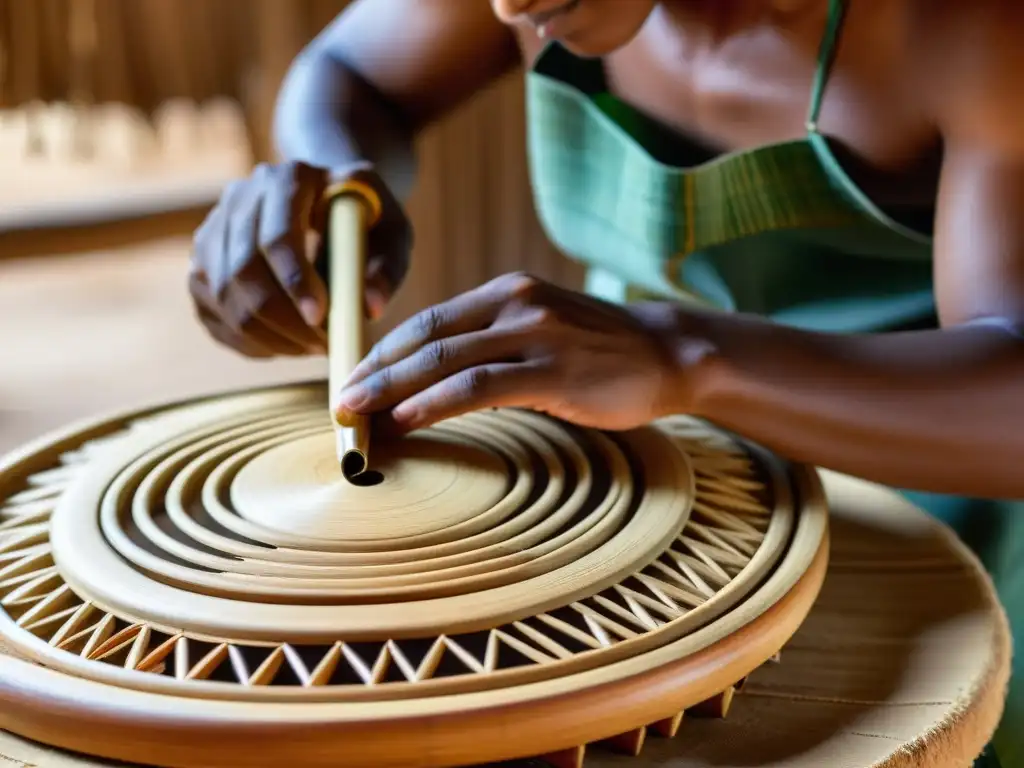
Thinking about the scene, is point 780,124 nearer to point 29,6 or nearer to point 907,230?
point 907,230

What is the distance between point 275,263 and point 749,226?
426 millimetres

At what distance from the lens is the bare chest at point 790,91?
2.69 ft

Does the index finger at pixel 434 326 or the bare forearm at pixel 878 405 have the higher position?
the index finger at pixel 434 326

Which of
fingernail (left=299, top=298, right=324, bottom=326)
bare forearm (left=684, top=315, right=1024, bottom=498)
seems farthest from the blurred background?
bare forearm (left=684, top=315, right=1024, bottom=498)

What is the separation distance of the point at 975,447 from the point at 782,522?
134 millimetres

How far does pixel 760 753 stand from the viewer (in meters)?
0.54

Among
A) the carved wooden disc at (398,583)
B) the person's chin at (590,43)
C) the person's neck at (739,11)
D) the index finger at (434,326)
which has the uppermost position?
the person's neck at (739,11)

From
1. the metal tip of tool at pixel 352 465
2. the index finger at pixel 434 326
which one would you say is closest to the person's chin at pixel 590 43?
the index finger at pixel 434 326

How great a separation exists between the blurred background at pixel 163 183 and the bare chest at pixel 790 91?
3.49ft

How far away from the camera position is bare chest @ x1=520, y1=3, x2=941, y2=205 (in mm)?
821

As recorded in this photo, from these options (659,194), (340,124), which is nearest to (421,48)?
(340,124)

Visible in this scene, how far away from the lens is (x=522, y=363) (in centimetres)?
63

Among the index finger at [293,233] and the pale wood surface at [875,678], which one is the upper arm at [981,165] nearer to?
the pale wood surface at [875,678]

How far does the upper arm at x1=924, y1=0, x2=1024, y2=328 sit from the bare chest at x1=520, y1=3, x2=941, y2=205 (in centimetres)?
5
